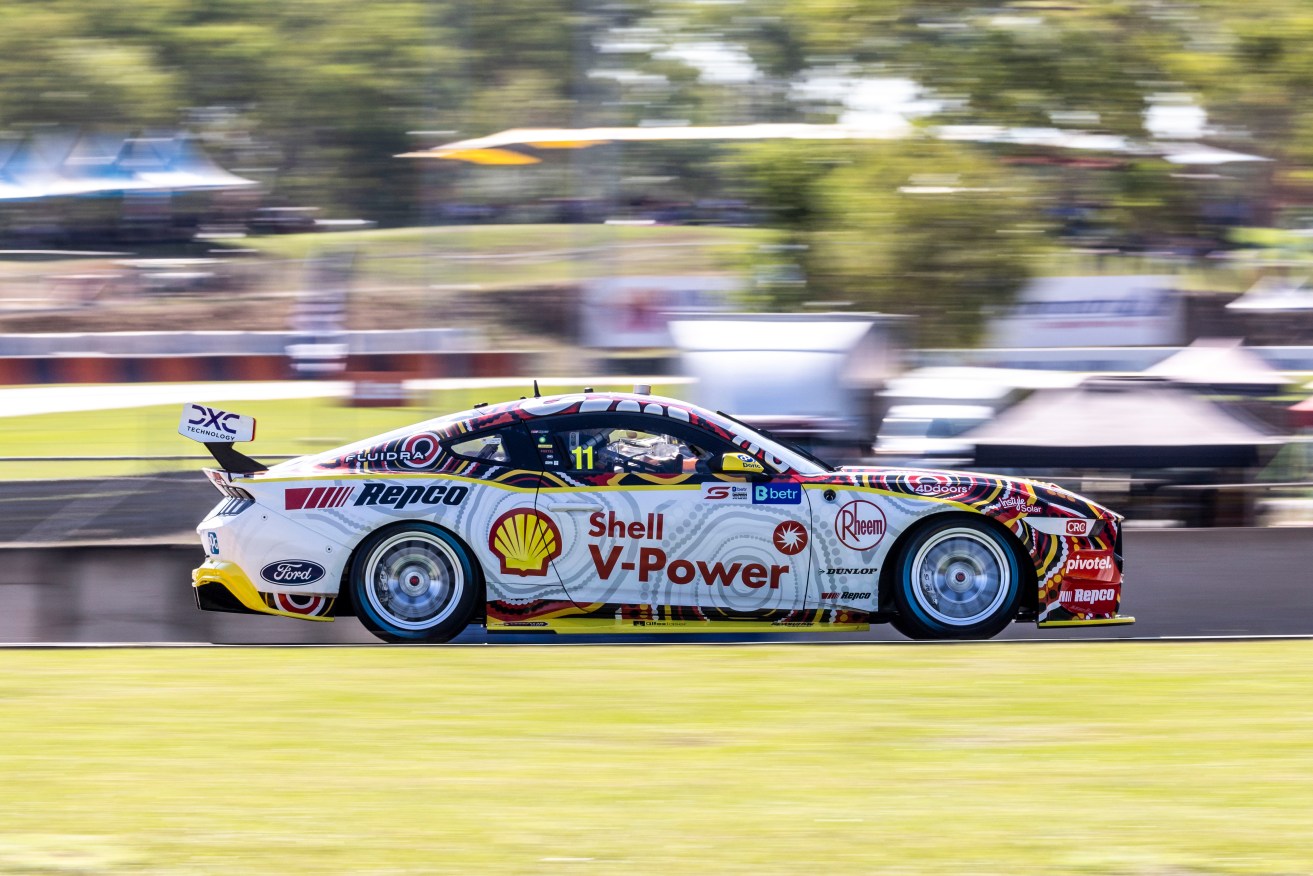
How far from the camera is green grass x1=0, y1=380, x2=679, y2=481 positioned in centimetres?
1639

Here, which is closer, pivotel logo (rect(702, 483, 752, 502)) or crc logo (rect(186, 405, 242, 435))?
pivotel logo (rect(702, 483, 752, 502))

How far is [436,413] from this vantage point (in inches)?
856

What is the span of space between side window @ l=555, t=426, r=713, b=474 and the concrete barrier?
2.31 m

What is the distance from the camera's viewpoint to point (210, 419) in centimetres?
839

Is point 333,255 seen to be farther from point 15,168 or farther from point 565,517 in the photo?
point 565,517

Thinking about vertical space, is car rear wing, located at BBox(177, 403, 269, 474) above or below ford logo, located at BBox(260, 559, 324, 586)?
above

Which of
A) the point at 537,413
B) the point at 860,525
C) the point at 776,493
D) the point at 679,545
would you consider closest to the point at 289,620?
the point at 537,413

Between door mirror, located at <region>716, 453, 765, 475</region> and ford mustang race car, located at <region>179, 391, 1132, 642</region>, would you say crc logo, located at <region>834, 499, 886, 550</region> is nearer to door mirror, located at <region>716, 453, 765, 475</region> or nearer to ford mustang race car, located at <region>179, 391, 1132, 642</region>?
ford mustang race car, located at <region>179, 391, 1132, 642</region>

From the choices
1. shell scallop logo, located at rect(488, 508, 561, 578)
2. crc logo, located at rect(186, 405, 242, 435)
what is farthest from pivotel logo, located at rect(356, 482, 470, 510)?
crc logo, located at rect(186, 405, 242, 435)

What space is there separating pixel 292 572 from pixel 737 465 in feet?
7.89

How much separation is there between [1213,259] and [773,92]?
6.96 metres

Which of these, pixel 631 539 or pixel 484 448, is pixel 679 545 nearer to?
pixel 631 539

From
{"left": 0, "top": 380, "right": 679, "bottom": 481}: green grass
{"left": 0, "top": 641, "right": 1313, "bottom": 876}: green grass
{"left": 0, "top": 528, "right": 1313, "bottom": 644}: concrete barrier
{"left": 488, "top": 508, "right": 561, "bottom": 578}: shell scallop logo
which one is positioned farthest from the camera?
{"left": 0, "top": 380, "right": 679, "bottom": 481}: green grass

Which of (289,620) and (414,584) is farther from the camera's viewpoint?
(289,620)
